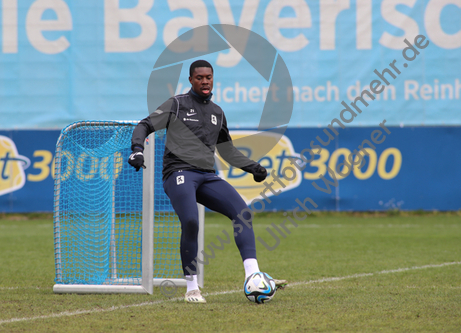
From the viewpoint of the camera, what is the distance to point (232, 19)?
1324 centimetres

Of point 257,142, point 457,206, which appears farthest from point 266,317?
point 457,206

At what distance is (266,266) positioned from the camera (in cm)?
659

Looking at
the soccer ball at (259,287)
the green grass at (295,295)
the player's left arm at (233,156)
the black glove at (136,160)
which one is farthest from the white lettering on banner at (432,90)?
the black glove at (136,160)

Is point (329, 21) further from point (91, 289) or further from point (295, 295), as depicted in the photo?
point (91, 289)

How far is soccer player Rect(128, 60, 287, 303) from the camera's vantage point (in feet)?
14.4

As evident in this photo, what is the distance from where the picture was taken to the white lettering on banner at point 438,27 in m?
12.9

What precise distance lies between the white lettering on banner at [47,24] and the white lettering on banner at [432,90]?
794 centimetres

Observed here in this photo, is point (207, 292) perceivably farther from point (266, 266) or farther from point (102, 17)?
point (102, 17)

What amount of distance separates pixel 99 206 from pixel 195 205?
2.01 m

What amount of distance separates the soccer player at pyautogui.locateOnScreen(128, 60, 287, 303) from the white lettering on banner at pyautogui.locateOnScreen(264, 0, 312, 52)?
8.91m

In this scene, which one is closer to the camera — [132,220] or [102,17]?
[132,220]

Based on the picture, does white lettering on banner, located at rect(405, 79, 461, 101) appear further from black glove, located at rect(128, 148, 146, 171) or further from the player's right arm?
black glove, located at rect(128, 148, 146, 171)

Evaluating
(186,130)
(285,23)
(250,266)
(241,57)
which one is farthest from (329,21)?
(250,266)

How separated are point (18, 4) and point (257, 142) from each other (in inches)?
254
